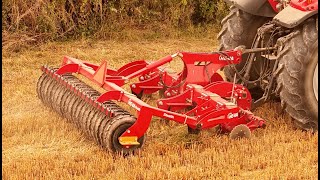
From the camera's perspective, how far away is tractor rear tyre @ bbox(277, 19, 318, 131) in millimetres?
6043

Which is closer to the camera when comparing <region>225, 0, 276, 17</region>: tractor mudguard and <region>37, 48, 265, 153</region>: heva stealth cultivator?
<region>37, 48, 265, 153</region>: heva stealth cultivator

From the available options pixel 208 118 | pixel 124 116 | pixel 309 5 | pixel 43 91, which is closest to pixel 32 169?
pixel 124 116

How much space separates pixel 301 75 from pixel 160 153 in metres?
1.30

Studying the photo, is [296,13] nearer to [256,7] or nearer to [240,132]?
[256,7]

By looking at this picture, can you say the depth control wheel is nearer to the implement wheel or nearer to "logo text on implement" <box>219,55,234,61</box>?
"logo text on implement" <box>219,55,234,61</box>

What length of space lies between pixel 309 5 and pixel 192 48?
190 inches

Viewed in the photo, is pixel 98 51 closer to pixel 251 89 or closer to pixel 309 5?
pixel 251 89

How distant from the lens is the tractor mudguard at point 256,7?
22.5ft

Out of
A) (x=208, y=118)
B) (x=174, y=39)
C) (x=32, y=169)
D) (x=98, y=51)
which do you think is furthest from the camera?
(x=174, y=39)

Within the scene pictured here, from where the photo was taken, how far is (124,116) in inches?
227

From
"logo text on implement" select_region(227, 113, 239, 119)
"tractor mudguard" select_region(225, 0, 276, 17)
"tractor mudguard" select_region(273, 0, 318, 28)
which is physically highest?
"tractor mudguard" select_region(273, 0, 318, 28)

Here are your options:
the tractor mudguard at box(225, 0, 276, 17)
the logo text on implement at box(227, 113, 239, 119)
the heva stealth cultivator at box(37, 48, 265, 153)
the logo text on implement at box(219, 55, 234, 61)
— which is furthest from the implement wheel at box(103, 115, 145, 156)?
the tractor mudguard at box(225, 0, 276, 17)

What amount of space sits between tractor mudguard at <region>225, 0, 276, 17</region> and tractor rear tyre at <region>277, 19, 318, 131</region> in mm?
785

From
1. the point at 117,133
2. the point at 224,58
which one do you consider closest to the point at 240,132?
the point at 224,58
